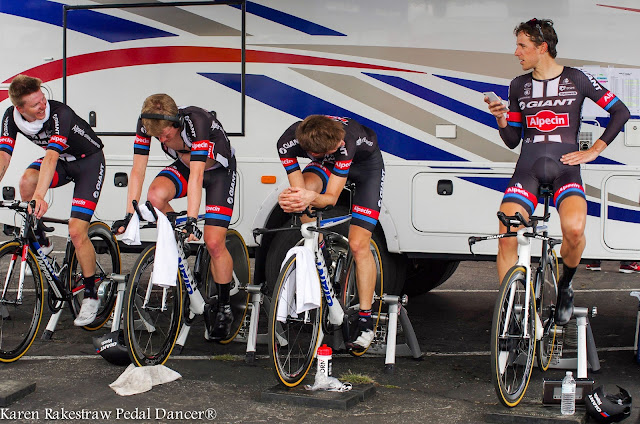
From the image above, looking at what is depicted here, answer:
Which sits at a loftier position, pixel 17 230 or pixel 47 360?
pixel 17 230

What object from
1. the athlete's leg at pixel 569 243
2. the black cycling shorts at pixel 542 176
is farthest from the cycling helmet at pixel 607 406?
the black cycling shorts at pixel 542 176

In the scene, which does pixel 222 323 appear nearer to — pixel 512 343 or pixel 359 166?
pixel 359 166

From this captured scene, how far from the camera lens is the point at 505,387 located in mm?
5098

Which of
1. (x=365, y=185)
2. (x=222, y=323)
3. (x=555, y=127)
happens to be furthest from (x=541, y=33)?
(x=222, y=323)

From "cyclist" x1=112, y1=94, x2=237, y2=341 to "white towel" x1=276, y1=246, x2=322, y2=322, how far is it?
0.76 meters

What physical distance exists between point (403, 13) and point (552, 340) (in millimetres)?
2952

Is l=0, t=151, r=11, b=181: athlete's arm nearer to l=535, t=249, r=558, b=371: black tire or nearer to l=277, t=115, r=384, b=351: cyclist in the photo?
l=277, t=115, r=384, b=351: cyclist

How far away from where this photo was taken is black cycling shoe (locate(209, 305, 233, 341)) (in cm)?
640

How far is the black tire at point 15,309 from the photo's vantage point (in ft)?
19.7

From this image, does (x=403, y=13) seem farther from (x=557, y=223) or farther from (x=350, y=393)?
(x=350, y=393)

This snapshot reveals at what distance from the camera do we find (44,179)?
623 centimetres

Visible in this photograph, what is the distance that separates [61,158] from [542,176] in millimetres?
3641

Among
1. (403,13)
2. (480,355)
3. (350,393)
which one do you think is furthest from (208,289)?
(403,13)

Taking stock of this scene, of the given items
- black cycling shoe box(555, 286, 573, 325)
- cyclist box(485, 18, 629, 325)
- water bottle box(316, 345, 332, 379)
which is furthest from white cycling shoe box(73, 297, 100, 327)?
black cycling shoe box(555, 286, 573, 325)
